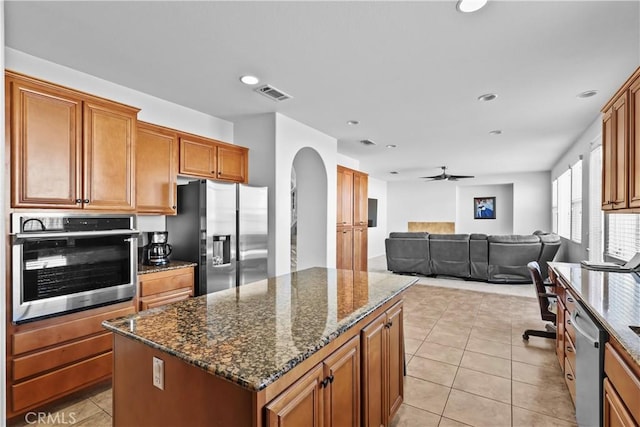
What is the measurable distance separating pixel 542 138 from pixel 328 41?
15.2 feet

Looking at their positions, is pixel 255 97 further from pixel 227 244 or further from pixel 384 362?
pixel 384 362

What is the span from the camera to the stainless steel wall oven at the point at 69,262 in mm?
2006

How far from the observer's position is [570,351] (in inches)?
88.0

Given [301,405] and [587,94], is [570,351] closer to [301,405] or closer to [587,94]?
[301,405]

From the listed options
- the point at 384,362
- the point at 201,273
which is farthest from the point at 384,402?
the point at 201,273

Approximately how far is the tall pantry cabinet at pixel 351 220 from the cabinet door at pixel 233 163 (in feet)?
6.20

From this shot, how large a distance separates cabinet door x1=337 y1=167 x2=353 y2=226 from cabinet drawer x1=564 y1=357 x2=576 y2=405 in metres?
→ 3.45

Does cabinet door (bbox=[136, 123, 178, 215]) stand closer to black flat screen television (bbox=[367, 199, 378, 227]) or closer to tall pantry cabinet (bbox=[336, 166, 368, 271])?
tall pantry cabinet (bbox=[336, 166, 368, 271])

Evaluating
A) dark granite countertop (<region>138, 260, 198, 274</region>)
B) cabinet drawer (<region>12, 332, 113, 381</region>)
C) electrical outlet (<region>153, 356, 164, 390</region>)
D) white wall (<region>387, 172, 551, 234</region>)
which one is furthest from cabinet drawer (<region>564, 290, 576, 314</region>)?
white wall (<region>387, 172, 551, 234</region>)

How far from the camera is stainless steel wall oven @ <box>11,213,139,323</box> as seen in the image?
6.58ft

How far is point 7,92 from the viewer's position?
198 centimetres

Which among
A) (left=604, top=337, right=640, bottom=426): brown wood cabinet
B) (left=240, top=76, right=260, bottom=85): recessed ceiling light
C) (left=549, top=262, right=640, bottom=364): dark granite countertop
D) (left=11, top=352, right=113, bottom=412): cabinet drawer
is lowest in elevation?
(left=11, top=352, right=113, bottom=412): cabinet drawer

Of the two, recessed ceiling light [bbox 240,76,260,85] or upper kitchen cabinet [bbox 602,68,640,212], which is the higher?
recessed ceiling light [bbox 240,76,260,85]

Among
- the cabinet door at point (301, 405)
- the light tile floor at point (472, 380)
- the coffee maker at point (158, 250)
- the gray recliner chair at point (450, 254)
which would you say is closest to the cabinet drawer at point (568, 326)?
the light tile floor at point (472, 380)
